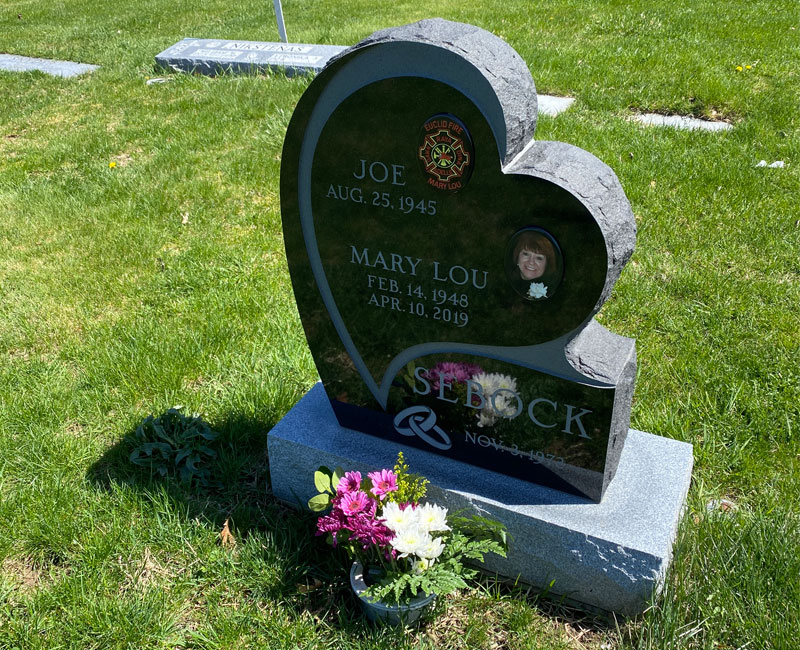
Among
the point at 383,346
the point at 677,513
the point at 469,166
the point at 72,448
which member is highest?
the point at 469,166

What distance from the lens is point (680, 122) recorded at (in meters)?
5.57

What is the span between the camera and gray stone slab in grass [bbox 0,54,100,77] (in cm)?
825

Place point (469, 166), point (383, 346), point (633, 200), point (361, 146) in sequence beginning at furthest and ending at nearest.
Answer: point (633, 200), point (383, 346), point (361, 146), point (469, 166)

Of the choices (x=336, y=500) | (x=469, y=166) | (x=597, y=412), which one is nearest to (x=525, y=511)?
(x=597, y=412)

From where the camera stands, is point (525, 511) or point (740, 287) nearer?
point (525, 511)

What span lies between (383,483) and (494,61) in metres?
1.31

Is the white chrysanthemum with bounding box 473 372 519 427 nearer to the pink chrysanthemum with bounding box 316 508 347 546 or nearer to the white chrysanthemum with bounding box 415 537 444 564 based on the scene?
the white chrysanthemum with bounding box 415 537 444 564

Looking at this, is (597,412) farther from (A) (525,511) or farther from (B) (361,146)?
(B) (361,146)

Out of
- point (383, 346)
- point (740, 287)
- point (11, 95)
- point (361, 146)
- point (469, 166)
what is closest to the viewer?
point (469, 166)

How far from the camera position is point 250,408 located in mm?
3188

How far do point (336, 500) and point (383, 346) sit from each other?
57 cm

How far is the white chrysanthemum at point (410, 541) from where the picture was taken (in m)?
2.18

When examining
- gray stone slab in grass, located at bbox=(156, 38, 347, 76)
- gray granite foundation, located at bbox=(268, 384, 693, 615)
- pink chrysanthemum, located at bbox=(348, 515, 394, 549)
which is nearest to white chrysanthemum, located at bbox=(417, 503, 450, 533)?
pink chrysanthemum, located at bbox=(348, 515, 394, 549)

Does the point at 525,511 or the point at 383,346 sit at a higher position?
the point at 383,346
